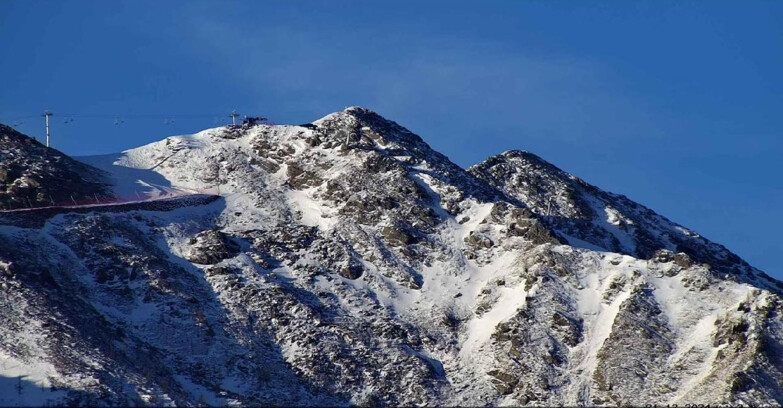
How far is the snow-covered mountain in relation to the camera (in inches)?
3654

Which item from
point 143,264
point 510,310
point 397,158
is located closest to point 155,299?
point 143,264

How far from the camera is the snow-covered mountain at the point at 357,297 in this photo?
92812mm

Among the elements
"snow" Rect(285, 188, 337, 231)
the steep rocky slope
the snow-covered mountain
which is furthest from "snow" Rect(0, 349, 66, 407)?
"snow" Rect(285, 188, 337, 231)

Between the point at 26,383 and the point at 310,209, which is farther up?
the point at 310,209

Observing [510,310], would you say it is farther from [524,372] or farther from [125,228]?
[125,228]

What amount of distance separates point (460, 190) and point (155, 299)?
35.1 metres

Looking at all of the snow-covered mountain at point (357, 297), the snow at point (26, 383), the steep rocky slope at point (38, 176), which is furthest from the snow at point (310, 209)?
the snow at point (26, 383)

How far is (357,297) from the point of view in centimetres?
10831

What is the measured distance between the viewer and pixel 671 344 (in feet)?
330

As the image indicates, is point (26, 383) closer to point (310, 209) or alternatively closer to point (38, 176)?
point (38, 176)

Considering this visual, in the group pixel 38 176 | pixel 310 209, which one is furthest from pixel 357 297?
pixel 38 176

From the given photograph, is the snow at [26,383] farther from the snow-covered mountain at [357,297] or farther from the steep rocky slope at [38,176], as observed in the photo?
the steep rocky slope at [38,176]

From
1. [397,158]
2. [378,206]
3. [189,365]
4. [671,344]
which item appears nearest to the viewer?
[189,365]

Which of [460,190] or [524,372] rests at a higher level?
[460,190]
